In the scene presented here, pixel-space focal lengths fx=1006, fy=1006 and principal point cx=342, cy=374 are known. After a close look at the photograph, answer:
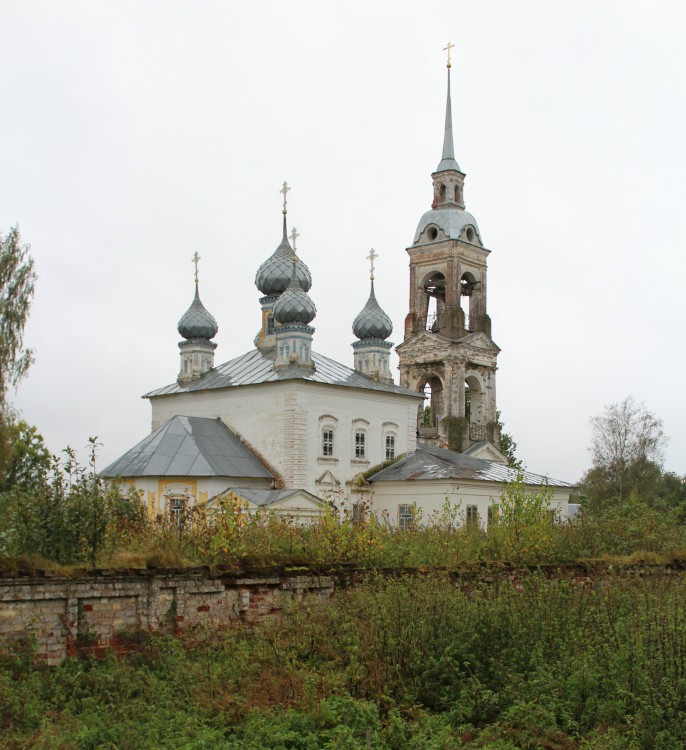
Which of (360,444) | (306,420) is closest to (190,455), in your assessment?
(306,420)

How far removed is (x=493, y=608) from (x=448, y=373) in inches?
1295

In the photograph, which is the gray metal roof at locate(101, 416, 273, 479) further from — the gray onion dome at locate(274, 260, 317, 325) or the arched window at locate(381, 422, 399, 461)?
the arched window at locate(381, 422, 399, 461)

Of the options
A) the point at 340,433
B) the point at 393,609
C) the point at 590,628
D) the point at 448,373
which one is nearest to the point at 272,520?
the point at 393,609

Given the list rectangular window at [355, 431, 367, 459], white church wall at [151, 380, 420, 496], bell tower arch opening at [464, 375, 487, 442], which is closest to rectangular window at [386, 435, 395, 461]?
white church wall at [151, 380, 420, 496]

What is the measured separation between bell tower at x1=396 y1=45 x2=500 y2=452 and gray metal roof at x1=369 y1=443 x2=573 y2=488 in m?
6.89

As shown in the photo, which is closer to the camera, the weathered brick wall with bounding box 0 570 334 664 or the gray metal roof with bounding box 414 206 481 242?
the weathered brick wall with bounding box 0 570 334 664

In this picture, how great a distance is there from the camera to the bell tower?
139ft

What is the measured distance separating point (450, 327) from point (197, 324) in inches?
488

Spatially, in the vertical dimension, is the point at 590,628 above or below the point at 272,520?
below

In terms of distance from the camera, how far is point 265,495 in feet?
92.0

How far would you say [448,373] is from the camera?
42188mm

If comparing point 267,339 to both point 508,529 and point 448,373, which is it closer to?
point 448,373

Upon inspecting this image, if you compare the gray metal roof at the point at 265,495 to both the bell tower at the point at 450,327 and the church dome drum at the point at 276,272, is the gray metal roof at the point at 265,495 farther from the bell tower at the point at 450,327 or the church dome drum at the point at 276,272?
the bell tower at the point at 450,327

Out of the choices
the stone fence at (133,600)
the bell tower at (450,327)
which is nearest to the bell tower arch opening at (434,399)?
the bell tower at (450,327)
